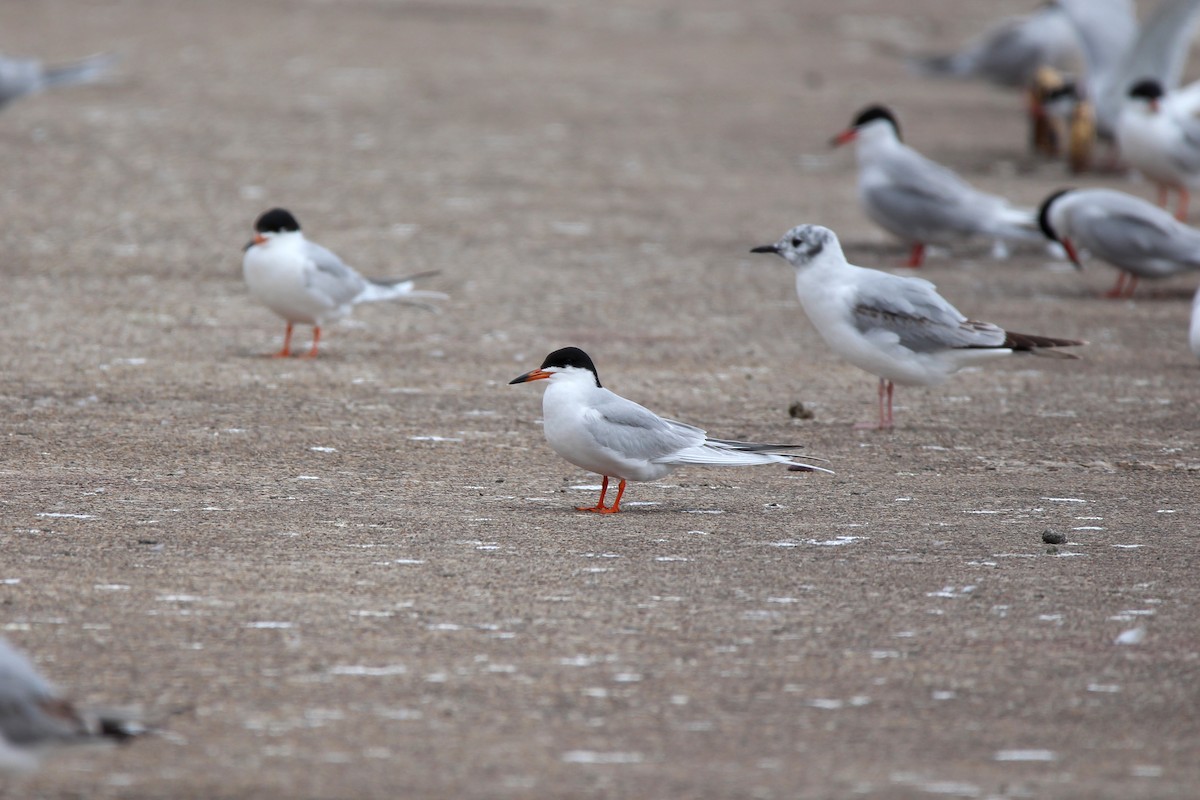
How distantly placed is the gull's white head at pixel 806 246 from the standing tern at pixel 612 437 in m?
1.64

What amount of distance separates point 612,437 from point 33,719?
8.17ft

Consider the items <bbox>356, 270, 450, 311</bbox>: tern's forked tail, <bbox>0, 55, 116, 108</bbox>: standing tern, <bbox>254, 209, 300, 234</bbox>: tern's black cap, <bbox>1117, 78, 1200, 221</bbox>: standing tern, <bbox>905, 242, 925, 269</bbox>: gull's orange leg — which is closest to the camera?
<bbox>254, 209, 300, 234</bbox>: tern's black cap

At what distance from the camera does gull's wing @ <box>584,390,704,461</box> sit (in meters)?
5.29

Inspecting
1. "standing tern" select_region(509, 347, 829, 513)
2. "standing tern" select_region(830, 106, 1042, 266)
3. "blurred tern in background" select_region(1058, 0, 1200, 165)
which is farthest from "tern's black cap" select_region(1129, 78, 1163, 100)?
→ "standing tern" select_region(509, 347, 829, 513)

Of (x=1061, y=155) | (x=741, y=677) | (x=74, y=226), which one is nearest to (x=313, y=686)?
(x=741, y=677)

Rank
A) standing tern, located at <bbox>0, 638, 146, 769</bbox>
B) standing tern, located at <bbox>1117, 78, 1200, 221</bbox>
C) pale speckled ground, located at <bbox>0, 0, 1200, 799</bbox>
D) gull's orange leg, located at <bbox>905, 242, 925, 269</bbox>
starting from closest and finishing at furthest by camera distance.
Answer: standing tern, located at <bbox>0, 638, 146, 769</bbox>
pale speckled ground, located at <bbox>0, 0, 1200, 799</bbox>
gull's orange leg, located at <bbox>905, 242, 925, 269</bbox>
standing tern, located at <bbox>1117, 78, 1200, 221</bbox>

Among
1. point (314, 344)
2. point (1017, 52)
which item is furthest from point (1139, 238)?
point (1017, 52)

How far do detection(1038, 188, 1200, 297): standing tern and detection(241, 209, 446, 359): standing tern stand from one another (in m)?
4.43

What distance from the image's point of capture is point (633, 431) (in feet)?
17.5

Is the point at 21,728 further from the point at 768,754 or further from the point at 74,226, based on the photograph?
the point at 74,226

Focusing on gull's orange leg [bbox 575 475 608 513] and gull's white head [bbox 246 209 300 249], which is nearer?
gull's orange leg [bbox 575 475 608 513]

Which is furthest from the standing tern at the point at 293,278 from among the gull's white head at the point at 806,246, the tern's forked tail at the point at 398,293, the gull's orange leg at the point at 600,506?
the gull's orange leg at the point at 600,506

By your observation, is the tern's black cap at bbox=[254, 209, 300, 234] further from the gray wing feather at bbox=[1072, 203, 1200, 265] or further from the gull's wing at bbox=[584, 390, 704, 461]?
the gray wing feather at bbox=[1072, 203, 1200, 265]

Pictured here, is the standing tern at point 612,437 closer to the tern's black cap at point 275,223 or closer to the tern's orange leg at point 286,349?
the tern's orange leg at point 286,349
